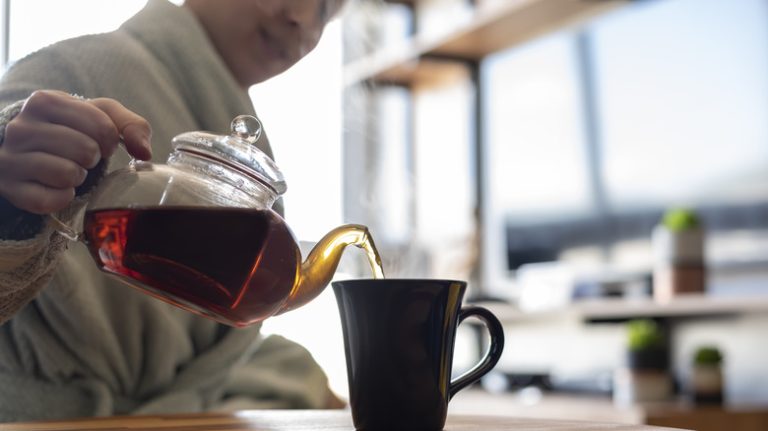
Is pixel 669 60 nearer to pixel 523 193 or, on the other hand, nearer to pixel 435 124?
pixel 523 193

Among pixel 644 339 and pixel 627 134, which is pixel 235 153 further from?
pixel 627 134

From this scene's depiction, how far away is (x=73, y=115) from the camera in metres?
0.61

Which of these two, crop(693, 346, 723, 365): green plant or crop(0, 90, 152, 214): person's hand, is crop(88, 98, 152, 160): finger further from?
crop(693, 346, 723, 365): green plant

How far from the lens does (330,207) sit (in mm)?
2711

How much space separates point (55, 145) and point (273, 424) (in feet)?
0.81

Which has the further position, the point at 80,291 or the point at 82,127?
the point at 80,291

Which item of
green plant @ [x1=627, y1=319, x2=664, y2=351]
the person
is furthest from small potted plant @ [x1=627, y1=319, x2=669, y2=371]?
the person

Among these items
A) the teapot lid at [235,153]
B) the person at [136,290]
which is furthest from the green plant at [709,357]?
the teapot lid at [235,153]

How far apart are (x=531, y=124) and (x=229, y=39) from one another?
1.93m

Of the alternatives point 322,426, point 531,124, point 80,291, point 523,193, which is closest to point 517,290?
point 523,193

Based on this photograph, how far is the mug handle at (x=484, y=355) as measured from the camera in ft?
2.20

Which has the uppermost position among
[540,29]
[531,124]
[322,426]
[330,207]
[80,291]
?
[540,29]

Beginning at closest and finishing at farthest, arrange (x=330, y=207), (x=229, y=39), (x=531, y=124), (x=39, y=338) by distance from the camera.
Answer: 1. (x=39, y=338)
2. (x=229, y=39)
3. (x=330, y=207)
4. (x=531, y=124)

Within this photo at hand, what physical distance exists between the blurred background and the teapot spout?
0.89m
